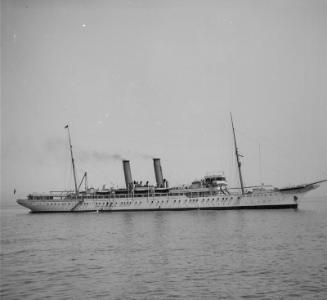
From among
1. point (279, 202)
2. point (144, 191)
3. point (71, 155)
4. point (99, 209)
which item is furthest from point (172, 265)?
point (71, 155)

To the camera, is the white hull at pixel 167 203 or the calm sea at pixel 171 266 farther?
the white hull at pixel 167 203

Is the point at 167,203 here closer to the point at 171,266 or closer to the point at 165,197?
the point at 165,197

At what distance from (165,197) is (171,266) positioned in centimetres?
5492

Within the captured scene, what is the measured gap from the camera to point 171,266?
74.9 ft

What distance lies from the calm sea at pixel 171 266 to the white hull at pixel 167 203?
3140 centimetres

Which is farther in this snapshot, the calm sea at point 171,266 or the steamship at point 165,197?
the steamship at point 165,197

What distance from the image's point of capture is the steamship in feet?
224

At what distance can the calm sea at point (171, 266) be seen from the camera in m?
17.8

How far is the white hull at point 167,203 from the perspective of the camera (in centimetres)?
6806

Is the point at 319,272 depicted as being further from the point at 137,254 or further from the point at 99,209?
the point at 99,209

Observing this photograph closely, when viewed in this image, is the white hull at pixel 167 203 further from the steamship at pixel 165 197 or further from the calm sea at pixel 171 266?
the calm sea at pixel 171 266

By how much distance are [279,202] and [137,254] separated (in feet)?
152

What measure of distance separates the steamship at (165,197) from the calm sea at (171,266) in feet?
103

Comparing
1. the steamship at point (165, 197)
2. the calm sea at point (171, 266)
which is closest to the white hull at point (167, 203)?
the steamship at point (165, 197)
